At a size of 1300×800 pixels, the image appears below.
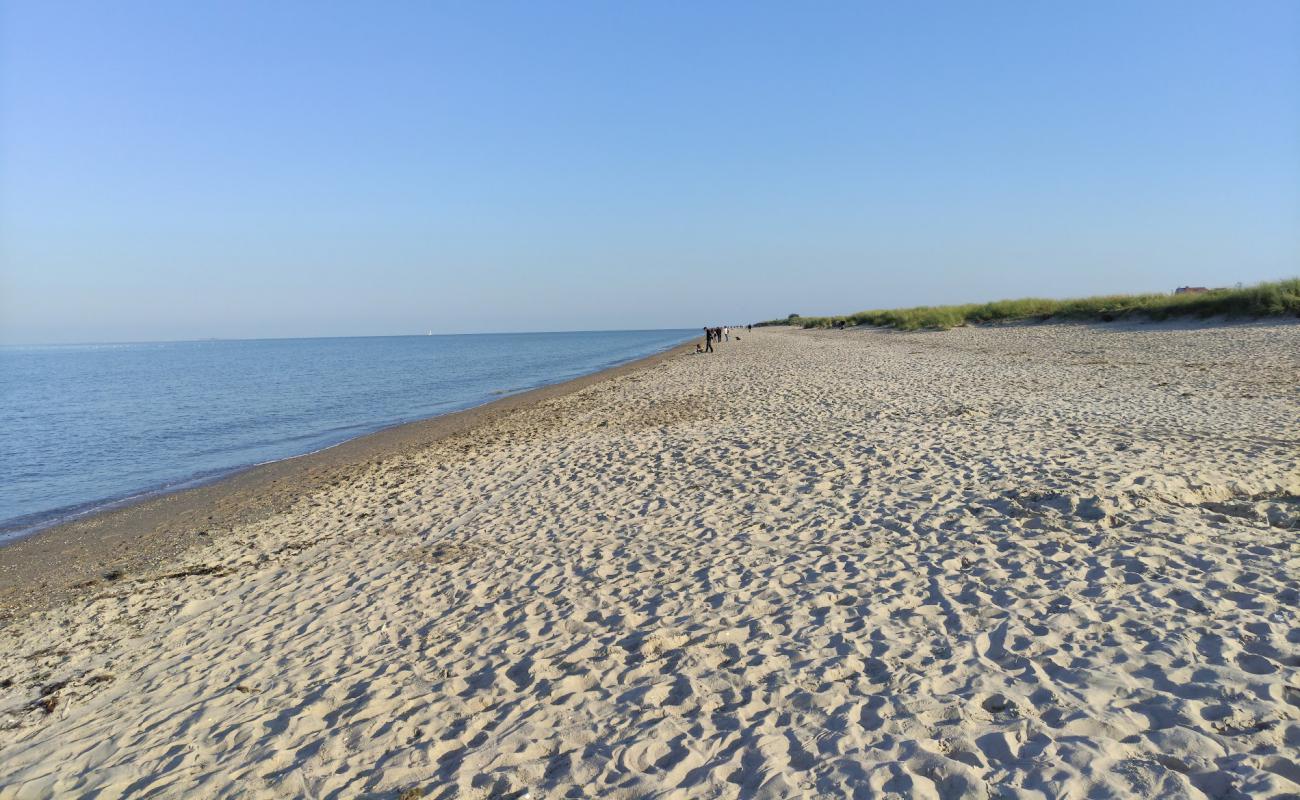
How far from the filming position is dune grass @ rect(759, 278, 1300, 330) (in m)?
26.3

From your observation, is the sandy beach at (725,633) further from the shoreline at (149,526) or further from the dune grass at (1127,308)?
the dune grass at (1127,308)

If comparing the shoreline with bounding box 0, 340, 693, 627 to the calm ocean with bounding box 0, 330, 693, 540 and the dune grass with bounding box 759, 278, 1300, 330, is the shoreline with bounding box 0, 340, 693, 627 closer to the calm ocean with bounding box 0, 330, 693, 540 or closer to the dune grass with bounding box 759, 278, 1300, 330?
the calm ocean with bounding box 0, 330, 693, 540

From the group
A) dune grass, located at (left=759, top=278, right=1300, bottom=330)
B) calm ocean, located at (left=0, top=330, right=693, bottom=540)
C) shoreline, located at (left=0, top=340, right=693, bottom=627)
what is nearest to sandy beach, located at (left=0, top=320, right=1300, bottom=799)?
shoreline, located at (left=0, top=340, right=693, bottom=627)

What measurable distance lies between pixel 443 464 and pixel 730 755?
34.8 ft

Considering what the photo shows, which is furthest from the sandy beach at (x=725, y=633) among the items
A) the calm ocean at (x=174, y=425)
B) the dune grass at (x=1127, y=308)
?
the dune grass at (x=1127, y=308)

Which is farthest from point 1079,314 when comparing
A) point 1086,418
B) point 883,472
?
point 883,472

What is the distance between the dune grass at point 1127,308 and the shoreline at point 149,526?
30279 mm

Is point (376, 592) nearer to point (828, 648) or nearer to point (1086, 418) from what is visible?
point (828, 648)

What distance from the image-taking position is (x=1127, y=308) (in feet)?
110

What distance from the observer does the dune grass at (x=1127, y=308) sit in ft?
86.3

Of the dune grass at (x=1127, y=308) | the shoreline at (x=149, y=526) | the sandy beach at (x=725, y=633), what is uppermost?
the dune grass at (x=1127, y=308)

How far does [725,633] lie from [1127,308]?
1447 inches

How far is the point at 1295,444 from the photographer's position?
8.67 metres

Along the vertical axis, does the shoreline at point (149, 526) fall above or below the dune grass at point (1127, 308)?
below
